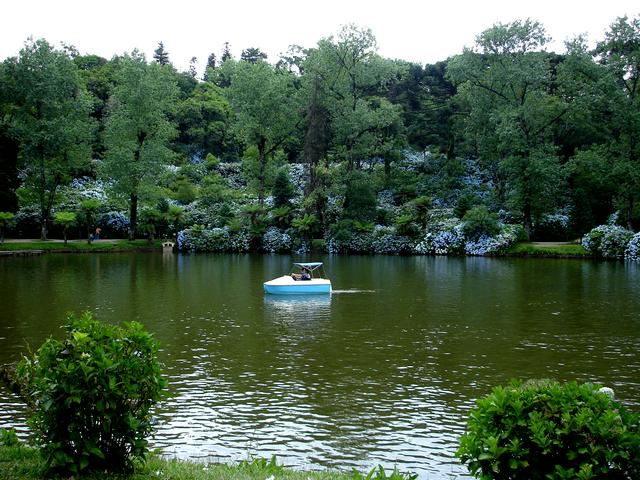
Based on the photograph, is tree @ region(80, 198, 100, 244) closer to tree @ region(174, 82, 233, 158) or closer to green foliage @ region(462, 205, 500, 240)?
tree @ region(174, 82, 233, 158)

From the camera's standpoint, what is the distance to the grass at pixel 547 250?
53281 millimetres

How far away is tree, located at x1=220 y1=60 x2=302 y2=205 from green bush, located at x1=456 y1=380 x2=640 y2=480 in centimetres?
6346

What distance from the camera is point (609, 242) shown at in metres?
51.5

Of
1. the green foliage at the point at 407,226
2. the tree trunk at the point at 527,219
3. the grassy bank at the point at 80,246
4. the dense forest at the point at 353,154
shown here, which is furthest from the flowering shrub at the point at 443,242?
the grassy bank at the point at 80,246

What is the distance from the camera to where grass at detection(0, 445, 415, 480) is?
7.17 meters

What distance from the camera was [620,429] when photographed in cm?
577

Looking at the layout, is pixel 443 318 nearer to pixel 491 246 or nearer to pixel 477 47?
pixel 491 246

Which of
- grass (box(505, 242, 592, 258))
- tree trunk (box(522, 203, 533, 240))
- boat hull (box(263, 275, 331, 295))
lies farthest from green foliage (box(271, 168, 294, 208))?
boat hull (box(263, 275, 331, 295))

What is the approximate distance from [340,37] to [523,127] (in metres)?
22.3

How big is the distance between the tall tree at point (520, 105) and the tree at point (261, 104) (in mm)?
18805

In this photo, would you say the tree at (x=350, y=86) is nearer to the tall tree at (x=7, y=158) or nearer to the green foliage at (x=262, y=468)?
the tall tree at (x=7, y=158)

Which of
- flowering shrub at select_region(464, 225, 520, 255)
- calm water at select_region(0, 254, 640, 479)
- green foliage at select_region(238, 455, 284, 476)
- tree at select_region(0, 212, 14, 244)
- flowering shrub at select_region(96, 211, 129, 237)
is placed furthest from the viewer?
flowering shrub at select_region(96, 211, 129, 237)

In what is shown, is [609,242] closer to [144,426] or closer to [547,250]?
[547,250]

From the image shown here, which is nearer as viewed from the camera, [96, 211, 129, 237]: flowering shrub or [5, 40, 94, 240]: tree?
[5, 40, 94, 240]: tree
